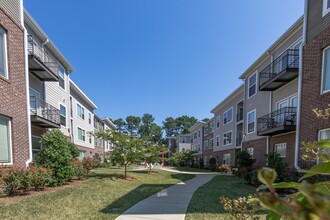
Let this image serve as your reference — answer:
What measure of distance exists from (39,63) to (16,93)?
293cm

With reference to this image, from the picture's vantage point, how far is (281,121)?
13.2 metres

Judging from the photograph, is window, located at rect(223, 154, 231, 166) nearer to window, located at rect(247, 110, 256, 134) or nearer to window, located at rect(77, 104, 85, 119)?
window, located at rect(247, 110, 256, 134)

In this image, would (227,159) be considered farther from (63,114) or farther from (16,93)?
(16,93)

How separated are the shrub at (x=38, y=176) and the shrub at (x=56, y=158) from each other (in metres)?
0.66

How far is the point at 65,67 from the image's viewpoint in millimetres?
18984

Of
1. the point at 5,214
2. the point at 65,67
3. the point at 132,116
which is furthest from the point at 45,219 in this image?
the point at 132,116

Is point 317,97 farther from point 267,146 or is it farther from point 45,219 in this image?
point 45,219

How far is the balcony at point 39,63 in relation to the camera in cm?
1213

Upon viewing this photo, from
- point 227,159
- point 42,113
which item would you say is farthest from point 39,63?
point 227,159

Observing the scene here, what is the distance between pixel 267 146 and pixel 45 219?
14.7 metres

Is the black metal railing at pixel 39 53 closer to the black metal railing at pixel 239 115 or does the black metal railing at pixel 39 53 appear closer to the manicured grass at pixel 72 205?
the manicured grass at pixel 72 205

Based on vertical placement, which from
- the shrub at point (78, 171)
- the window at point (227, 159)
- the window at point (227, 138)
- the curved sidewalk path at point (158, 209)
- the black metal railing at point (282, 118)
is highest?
the black metal railing at point (282, 118)

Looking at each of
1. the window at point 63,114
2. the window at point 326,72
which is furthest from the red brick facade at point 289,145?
the window at point 63,114

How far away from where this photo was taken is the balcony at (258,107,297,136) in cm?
1217
